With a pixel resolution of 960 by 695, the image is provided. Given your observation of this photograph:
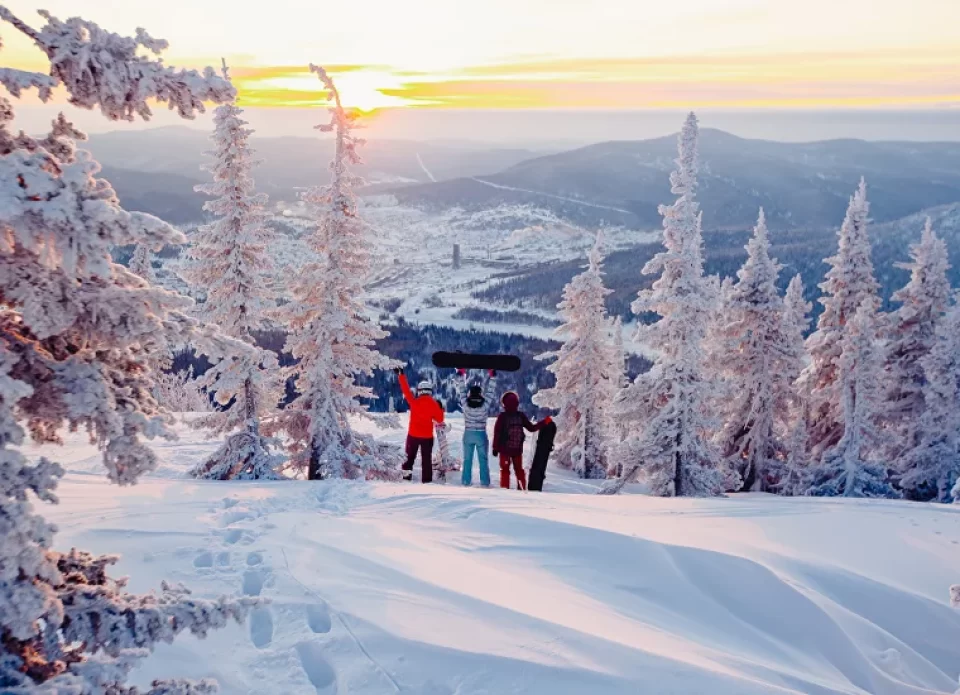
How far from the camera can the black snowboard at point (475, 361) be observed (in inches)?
604

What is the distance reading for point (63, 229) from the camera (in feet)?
10.5

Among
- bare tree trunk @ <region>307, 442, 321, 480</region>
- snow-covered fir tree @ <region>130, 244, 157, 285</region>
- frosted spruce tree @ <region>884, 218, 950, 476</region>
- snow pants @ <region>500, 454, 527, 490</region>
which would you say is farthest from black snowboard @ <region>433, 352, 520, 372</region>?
frosted spruce tree @ <region>884, 218, 950, 476</region>

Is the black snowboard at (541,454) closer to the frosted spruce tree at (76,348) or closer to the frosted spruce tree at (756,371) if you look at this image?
the frosted spruce tree at (756,371)

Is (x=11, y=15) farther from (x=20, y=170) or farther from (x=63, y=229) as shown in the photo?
(x=63, y=229)

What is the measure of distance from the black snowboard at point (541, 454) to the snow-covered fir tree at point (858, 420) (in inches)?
524

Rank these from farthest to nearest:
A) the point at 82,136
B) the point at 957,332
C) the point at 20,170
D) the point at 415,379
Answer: the point at 415,379, the point at 957,332, the point at 82,136, the point at 20,170

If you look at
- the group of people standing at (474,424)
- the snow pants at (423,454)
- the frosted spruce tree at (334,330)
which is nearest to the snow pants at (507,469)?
the group of people standing at (474,424)

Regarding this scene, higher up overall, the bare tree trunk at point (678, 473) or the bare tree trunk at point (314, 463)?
the bare tree trunk at point (314, 463)

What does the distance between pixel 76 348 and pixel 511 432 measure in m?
11.5

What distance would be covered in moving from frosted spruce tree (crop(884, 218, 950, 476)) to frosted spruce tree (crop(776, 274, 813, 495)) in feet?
9.67

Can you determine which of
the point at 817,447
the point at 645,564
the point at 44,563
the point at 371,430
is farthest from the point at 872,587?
the point at 371,430

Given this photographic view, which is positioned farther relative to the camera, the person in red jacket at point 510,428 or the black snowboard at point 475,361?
the black snowboard at point 475,361

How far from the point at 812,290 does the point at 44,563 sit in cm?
17627

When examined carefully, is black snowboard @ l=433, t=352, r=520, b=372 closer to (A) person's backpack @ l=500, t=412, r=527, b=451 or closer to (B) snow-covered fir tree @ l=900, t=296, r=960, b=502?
(A) person's backpack @ l=500, t=412, r=527, b=451
